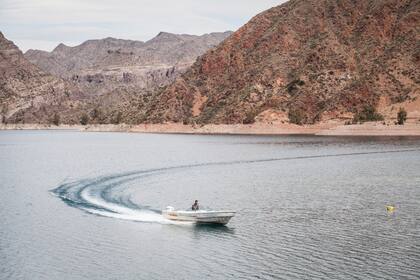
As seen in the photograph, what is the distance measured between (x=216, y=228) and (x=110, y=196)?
2386 cm

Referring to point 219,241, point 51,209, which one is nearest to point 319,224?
point 219,241

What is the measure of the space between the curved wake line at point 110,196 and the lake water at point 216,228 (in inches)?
5.8

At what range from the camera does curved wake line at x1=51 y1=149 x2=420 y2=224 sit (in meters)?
65.9

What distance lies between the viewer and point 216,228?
192 feet

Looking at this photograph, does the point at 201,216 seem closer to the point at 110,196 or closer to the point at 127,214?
the point at 127,214

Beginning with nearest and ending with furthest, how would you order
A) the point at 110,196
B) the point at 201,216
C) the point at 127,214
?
the point at 201,216 → the point at 127,214 → the point at 110,196

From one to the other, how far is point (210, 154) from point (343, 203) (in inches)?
2989

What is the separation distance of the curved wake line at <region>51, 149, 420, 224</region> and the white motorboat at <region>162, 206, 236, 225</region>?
835 millimetres

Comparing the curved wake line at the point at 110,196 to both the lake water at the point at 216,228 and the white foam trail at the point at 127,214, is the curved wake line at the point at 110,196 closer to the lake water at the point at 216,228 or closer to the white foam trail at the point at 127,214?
the white foam trail at the point at 127,214

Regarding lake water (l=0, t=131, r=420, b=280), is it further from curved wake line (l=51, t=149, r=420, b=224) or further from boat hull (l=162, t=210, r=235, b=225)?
boat hull (l=162, t=210, r=235, b=225)

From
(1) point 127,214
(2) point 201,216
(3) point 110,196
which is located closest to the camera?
(2) point 201,216

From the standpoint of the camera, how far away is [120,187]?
87562mm

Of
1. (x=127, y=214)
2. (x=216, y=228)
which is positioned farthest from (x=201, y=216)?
(x=127, y=214)

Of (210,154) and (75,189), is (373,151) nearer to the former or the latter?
(210,154)
